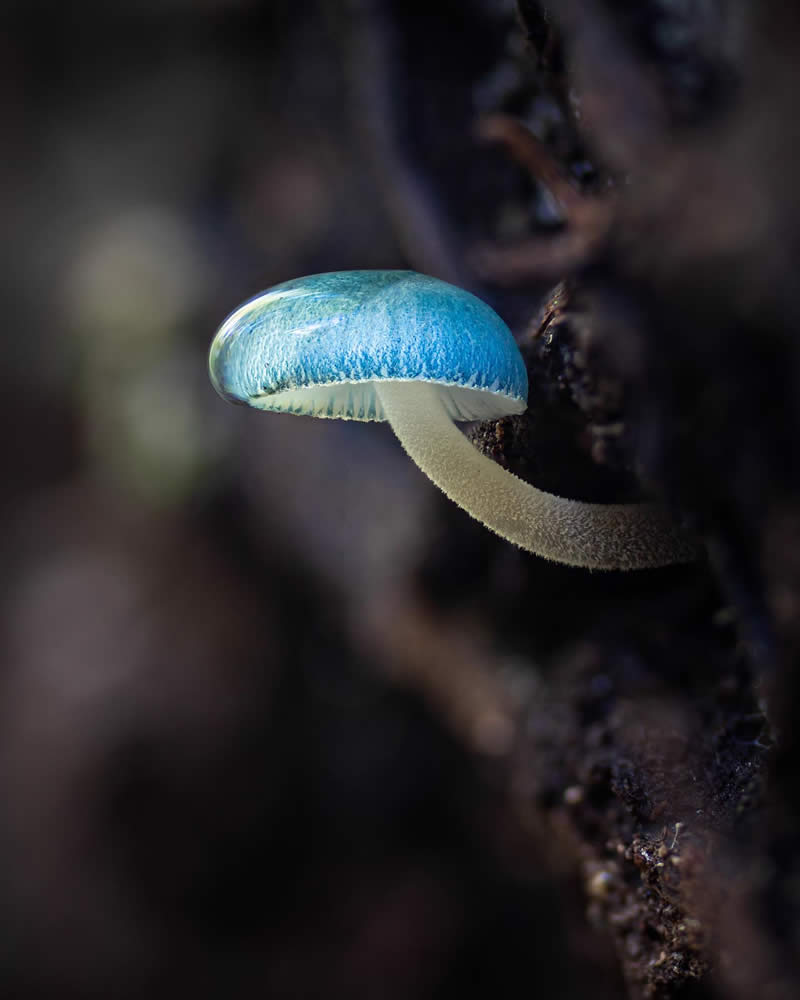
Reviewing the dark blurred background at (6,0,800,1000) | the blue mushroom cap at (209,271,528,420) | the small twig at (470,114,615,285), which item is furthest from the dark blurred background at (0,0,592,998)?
the blue mushroom cap at (209,271,528,420)

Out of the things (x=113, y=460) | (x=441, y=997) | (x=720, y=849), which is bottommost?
(x=441, y=997)

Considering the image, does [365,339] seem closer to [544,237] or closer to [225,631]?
[544,237]

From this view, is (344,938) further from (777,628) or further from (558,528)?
(777,628)

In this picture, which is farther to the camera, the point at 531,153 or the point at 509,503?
the point at 531,153

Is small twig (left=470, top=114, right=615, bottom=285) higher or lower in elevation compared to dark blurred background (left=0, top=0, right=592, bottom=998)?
higher

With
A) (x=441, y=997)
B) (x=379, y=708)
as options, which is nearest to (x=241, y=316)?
(x=379, y=708)

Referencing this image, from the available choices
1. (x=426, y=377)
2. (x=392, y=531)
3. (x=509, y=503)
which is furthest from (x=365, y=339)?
(x=392, y=531)

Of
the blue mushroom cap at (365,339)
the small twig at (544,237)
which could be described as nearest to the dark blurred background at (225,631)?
the small twig at (544,237)

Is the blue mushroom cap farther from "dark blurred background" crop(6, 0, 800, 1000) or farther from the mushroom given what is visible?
"dark blurred background" crop(6, 0, 800, 1000)
